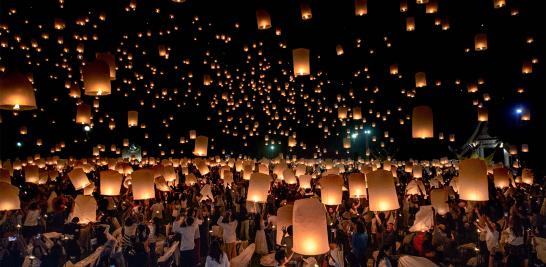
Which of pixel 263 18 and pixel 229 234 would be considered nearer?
pixel 229 234

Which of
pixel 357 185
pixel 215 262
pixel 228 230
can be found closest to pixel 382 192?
pixel 357 185

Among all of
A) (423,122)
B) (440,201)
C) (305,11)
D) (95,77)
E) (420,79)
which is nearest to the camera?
(95,77)

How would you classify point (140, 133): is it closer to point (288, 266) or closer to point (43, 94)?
point (43, 94)

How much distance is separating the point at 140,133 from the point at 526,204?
2394cm

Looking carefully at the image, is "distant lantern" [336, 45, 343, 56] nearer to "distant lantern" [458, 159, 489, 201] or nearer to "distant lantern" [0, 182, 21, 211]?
"distant lantern" [458, 159, 489, 201]

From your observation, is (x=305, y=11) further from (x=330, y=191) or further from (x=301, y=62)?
(x=330, y=191)

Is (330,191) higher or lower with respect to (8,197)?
lower

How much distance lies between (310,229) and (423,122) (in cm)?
468

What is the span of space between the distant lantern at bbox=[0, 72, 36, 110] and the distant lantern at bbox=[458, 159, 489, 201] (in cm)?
618

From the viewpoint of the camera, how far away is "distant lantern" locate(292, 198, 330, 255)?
4723 mm

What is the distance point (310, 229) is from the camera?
4.75 m

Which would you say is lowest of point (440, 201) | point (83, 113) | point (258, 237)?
point (258, 237)

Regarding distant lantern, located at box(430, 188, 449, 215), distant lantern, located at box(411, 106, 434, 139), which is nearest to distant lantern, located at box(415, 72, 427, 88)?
distant lantern, located at box(430, 188, 449, 215)

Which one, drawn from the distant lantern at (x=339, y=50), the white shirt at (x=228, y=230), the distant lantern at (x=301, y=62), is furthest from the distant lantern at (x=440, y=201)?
the distant lantern at (x=339, y=50)
